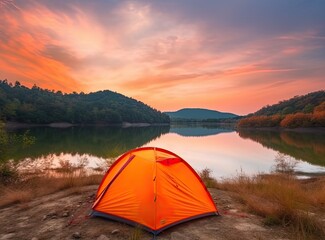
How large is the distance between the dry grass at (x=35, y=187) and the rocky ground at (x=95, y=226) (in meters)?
0.39

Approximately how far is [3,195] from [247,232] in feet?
23.6

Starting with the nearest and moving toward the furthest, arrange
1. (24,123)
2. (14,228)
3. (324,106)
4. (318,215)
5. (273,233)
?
(273,233)
(14,228)
(318,215)
(24,123)
(324,106)

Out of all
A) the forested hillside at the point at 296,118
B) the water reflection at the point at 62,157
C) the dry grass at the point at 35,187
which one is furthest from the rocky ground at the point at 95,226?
the forested hillside at the point at 296,118

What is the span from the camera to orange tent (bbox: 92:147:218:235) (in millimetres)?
5598

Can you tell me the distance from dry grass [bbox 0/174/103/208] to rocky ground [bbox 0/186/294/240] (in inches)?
15.4

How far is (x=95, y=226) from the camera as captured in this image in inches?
221

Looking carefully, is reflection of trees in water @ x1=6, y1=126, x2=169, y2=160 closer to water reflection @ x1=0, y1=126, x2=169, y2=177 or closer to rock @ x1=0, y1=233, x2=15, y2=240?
water reflection @ x1=0, y1=126, x2=169, y2=177

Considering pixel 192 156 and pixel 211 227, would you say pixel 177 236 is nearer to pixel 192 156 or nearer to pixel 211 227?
pixel 211 227

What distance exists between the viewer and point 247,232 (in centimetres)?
534

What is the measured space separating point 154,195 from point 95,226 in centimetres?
145

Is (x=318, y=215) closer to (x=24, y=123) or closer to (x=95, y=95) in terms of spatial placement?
(x=24, y=123)

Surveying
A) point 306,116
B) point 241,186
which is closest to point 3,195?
point 241,186

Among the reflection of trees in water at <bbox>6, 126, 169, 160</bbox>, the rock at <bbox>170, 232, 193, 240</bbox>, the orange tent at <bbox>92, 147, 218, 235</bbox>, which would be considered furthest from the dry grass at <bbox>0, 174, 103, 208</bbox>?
the rock at <bbox>170, 232, 193, 240</bbox>

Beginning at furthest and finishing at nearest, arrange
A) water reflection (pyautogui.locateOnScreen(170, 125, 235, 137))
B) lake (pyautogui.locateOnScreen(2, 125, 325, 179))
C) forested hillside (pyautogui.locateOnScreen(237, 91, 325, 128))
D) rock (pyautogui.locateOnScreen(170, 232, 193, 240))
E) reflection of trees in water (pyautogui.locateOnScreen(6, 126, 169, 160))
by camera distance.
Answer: forested hillside (pyautogui.locateOnScreen(237, 91, 325, 128)), water reflection (pyautogui.locateOnScreen(170, 125, 235, 137)), reflection of trees in water (pyautogui.locateOnScreen(6, 126, 169, 160)), lake (pyautogui.locateOnScreen(2, 125, 325, 179)), rock (pyautogui.locateOnScreen(170, 232, 193, 240))
